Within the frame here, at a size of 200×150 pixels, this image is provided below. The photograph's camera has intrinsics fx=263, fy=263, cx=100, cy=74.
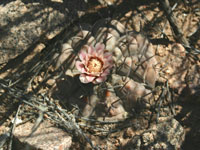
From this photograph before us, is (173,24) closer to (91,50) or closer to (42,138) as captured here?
(91,50)

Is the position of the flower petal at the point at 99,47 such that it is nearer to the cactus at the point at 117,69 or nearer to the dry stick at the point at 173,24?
the cactus at the point at 117,69

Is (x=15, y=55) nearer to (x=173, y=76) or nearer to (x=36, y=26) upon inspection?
(x=36, y=26)

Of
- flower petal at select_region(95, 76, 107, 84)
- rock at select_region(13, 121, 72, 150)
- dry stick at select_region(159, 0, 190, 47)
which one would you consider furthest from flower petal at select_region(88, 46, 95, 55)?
dry stick at select_region(159, 0, 190, 47)

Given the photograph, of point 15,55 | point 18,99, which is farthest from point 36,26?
point 18,99

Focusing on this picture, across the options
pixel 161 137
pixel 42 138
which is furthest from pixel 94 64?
pixel 161 137

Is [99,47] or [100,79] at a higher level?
[99,47]
